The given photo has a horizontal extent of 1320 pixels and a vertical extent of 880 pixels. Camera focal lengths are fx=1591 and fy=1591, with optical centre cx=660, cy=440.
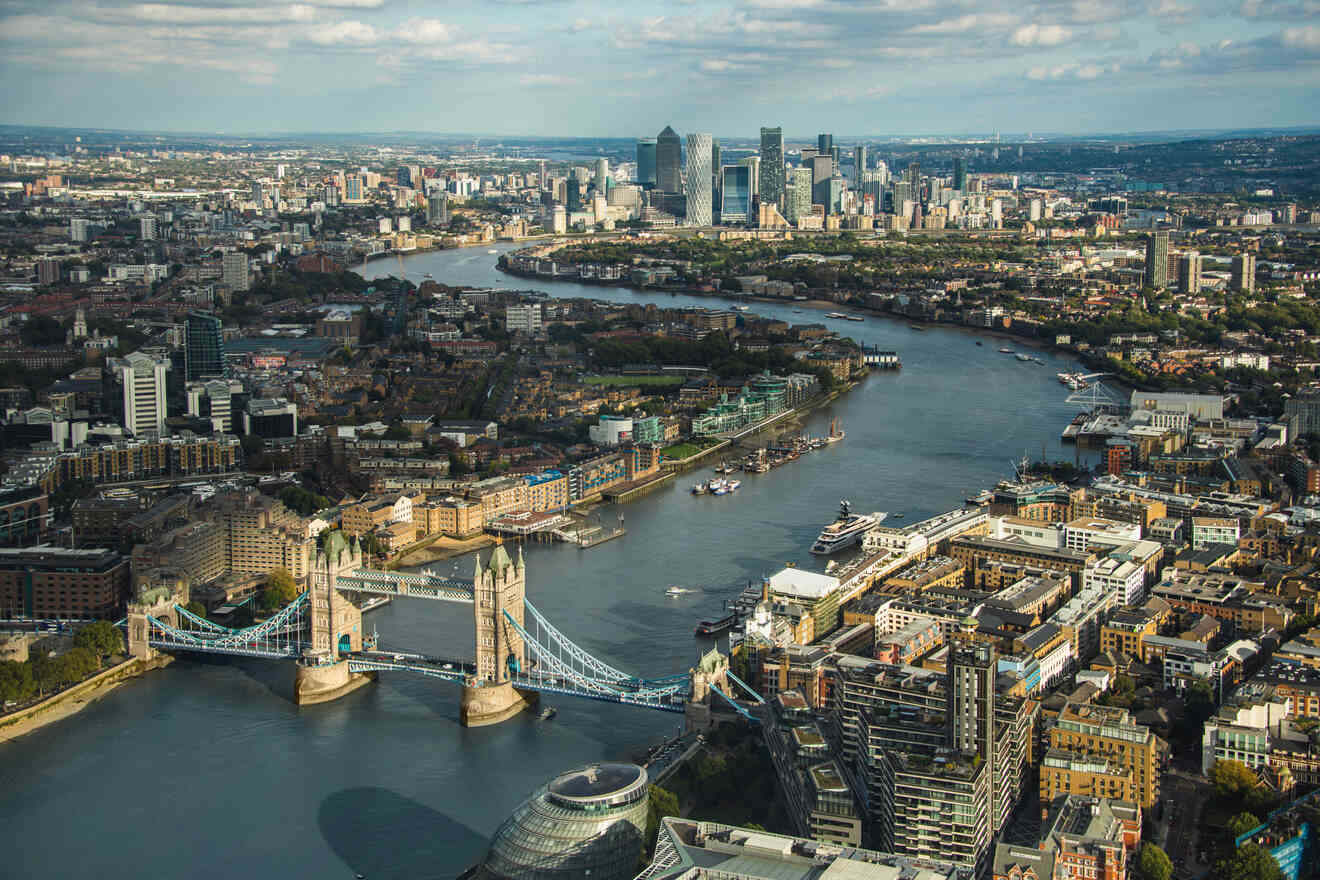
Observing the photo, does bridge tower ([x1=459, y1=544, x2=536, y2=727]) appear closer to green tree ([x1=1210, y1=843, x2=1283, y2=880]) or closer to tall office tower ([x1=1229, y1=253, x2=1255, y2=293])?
green tree ([x1=1210, y1=843, x2=1283, y2=880])

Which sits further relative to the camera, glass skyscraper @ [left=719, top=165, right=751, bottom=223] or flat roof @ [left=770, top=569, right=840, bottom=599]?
glass skyscraper @ [left=719, top=165, right=751, bottom=223]

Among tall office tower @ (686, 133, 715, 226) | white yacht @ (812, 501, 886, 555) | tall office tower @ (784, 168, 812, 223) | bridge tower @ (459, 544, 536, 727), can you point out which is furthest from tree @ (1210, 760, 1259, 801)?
tall office tower @ (686, 133, 715, 226)

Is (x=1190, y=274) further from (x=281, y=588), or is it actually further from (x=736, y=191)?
(x=736, y=191)

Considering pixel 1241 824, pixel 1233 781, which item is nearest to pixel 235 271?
pixel 1233 781

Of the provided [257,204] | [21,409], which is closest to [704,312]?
[21,409]

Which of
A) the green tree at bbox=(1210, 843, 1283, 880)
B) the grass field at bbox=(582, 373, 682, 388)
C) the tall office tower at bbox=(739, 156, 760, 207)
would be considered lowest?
the green tree at bbox=(1210, 843, 1283, 880)

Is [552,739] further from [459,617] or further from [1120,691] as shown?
[1120,691]
